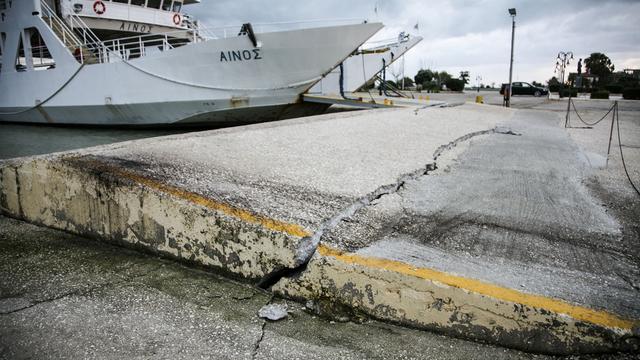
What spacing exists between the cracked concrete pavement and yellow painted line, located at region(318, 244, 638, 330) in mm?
127

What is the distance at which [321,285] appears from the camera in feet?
5.60

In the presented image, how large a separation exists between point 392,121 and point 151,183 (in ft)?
15.6

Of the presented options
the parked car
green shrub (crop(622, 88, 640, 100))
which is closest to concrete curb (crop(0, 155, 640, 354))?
green shrub (crop(622, 88, 640, 100))

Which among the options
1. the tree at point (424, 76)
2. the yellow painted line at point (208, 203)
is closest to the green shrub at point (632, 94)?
the yellow painted line at point (208, 203)

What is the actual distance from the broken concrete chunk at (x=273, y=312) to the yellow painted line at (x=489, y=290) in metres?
0.29

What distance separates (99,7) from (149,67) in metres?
3.74

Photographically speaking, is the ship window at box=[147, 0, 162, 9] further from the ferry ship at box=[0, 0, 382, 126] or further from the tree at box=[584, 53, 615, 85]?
the tree at box=[584, 53, 615, 85]

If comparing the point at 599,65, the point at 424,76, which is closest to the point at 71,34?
the point at 424,76

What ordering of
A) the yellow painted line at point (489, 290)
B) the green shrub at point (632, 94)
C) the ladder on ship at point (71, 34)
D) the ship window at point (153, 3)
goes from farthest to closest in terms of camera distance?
the green shrub at point (632, 94)
the ship window at point (153, 3)
the ladder on ship at point (71, 34)
the yellow painted line at point (489, 290)

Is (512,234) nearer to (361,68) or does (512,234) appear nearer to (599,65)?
(361,68)

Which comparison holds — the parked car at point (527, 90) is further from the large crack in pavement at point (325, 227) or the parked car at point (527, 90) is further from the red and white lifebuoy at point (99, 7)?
the large crack in pavement at point (325, 227)

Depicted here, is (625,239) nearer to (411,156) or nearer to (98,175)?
(411,156)

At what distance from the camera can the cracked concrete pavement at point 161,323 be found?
1464 mm

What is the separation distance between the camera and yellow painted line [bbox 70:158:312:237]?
181 centimetres
